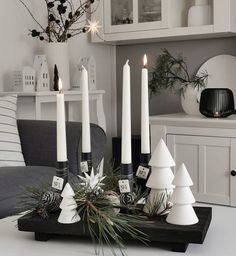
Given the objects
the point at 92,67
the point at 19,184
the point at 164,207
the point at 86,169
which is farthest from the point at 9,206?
the point at 92,67

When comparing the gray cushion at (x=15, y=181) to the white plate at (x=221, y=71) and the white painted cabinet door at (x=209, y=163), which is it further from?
the white plate at (x=221, y=71)

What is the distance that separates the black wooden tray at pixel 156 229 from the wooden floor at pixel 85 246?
22 millimetres

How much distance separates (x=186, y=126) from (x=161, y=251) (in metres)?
1.84

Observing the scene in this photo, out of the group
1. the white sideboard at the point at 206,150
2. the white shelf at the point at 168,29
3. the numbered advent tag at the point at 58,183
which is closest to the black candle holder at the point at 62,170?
the numbered advent tag at the point at 58,183

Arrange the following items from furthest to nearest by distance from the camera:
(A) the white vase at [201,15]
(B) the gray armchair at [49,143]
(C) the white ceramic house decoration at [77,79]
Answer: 1. (C) the white ceramic house decoration at [77,79]
2. (A) the white vase at [201,15]
3. (B) the gray armchair at [49,143]

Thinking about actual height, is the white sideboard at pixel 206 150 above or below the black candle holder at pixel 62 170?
below

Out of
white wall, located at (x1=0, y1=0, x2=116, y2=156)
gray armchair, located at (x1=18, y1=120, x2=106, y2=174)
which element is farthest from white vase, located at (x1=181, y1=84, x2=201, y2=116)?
gray armchair, located at (x1=18, y1=120, x2=106, y2=174)

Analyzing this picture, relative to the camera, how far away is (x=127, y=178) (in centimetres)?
107

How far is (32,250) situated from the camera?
1.03 m

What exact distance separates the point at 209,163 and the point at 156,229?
5.81ft

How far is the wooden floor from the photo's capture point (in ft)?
3.24

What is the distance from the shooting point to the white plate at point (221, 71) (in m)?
3.10

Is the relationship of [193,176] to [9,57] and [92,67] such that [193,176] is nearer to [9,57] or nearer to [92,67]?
[92,67]

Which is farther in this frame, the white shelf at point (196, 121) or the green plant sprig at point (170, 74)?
the green plant sprig at point (170, 74)
